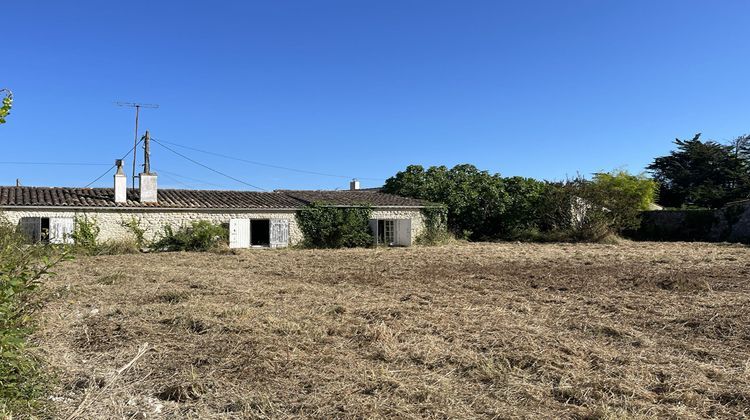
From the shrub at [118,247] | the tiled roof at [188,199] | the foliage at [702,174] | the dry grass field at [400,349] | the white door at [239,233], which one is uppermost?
the foliage at [702,174]

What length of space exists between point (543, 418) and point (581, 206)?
25527 millimetres

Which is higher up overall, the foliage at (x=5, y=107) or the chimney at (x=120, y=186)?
the chimney at (x=120, y=186)

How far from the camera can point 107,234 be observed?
19578 millimetres

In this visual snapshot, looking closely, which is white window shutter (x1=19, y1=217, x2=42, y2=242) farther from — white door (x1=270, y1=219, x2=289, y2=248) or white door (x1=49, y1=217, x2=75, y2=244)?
white door (x1=270, y1=219, x2=289, y2=248)

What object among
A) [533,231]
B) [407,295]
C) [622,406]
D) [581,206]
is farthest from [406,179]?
[622,406]

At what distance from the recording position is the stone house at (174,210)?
18594 millimetres

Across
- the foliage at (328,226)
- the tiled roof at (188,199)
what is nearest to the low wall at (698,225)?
the tiled roof at (188,199)

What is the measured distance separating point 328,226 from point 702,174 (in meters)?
37.2

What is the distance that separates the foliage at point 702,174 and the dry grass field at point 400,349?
1348 inches

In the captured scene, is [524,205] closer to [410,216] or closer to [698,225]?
[410,216]

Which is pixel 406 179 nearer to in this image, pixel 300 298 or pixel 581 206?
pixel 581 206

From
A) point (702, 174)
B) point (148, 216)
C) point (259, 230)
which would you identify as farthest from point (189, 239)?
point (702, 174)

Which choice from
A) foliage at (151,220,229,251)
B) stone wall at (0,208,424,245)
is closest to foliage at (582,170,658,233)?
stone wall at (0,208,424,245)

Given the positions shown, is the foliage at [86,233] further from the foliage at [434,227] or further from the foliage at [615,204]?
the foliage at [615,204]
